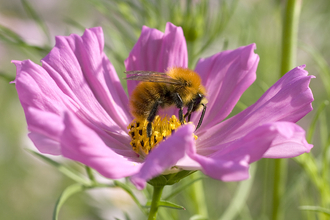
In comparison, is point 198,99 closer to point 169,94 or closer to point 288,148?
point 169,94

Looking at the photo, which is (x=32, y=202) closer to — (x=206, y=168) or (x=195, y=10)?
(x=195, y=10)

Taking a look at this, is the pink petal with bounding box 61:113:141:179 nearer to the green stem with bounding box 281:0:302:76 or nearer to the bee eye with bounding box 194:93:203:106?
the bee eye with bounding box 194:93:203:106

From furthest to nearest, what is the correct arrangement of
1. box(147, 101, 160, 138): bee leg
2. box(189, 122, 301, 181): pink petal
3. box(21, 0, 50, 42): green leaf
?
box(21, 0, 50, 42): green leaf, box(147, 101, 160, 138): bee leg, box(189, 122, 301, 181): pink petal

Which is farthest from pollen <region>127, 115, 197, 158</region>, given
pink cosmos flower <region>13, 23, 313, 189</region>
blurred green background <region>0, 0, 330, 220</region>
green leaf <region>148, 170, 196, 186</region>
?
blurred green background <region>0, 0, 330, 220</region>

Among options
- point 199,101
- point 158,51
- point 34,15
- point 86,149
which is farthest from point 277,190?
point 34,15

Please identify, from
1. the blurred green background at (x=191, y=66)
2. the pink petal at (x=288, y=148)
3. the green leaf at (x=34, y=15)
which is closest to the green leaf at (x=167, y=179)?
the pink petal at (x=288, y=148)

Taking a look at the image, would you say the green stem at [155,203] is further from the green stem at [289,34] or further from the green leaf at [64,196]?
the green stem at [289,34]
